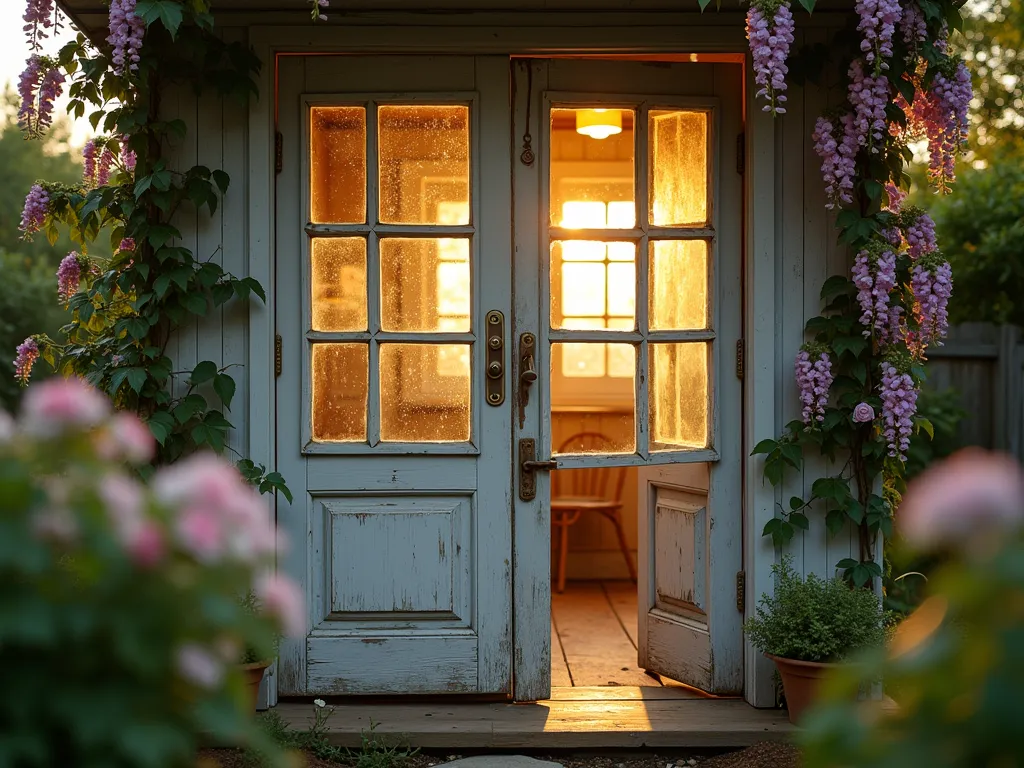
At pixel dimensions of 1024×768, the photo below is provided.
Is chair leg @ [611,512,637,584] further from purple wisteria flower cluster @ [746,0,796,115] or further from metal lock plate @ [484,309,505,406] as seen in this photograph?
purple wisteria flower cluster @ [746,0,796,115]

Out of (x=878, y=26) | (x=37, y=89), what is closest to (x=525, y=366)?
(x=878, y=26)

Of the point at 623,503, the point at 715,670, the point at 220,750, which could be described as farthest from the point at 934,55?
the point at 623,503

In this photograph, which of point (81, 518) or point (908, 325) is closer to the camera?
point (81, 518)

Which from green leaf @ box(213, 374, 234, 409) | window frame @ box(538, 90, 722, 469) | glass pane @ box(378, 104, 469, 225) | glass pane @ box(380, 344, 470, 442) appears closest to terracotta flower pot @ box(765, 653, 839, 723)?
window frame @ box(538, 90, 722, 469)

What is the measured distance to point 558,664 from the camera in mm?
4469

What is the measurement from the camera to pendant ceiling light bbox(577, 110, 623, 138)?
4129 millimetres

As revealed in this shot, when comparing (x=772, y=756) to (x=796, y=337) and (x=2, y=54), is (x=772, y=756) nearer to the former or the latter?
(x=796, y=337)

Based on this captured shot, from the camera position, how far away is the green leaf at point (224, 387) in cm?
340

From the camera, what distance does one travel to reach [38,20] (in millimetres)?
3352

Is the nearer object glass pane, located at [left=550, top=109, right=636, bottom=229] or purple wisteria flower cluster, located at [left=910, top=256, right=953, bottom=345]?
purple wisteria flower cluster, located at [left=910, top=256, right=953, bottom=345]

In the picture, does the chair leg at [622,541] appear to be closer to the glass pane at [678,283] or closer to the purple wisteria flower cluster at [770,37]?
the glass pane at [678,283]

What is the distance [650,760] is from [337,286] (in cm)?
171

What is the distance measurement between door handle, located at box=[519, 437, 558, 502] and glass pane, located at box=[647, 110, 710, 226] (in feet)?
2.67

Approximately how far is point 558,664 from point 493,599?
1009 millimetres
